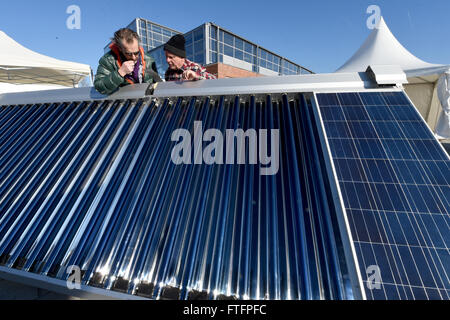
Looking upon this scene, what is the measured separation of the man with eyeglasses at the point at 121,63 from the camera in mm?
2102

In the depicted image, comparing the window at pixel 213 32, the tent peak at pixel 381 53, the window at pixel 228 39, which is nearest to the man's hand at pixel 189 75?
the tent peak at pixel 381 53

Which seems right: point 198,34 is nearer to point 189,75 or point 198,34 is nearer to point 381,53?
point 381,53

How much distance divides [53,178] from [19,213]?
0.99 ft

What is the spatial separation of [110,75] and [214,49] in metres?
21.4

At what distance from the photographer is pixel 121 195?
1.37m

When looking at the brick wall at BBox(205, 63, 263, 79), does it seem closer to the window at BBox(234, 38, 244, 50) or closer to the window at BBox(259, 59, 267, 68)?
the window at BBox(234, 38, 244, 50)

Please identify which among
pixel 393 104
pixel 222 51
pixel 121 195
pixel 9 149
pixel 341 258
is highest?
Answer: pixel 222 51

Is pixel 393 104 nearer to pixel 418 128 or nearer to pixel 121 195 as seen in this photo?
pixel 418 128

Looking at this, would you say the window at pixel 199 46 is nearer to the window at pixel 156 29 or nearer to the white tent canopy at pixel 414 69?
the window at pixel 156 29

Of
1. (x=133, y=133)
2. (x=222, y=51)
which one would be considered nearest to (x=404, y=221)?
(x=133, y=133)

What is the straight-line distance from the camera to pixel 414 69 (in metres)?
7.05

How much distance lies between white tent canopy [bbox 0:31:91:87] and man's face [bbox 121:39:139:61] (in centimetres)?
946

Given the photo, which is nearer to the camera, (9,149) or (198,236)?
(198,236)
